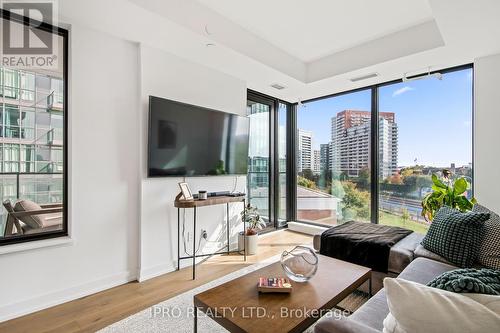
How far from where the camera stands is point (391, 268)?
7.29 feet

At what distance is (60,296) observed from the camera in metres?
2.22

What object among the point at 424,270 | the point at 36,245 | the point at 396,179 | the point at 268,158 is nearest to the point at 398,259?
the point at 424,270

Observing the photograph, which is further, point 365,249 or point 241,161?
point 241,161

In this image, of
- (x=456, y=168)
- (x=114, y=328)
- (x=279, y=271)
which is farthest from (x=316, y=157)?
(x=114, y=328)

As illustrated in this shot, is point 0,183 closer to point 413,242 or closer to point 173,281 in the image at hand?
point 173,281

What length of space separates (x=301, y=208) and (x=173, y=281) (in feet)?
9.36

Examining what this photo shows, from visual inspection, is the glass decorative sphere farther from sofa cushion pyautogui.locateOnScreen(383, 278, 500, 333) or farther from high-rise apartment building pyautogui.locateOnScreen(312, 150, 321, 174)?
high-rise apartment building pyautogui.locateOnScreen(312, 150, 321, 174)

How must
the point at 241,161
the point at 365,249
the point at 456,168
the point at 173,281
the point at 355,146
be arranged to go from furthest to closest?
the point at 355,146, the point at 241,161, the point at 456,168, the point at 173,281, the point at 365,249

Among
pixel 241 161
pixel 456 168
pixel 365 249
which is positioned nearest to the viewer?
pixel 365 249

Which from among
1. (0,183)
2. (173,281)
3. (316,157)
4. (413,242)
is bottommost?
(173,281)

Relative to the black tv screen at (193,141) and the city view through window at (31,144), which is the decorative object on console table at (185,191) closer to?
the black tv screen at (193,141)

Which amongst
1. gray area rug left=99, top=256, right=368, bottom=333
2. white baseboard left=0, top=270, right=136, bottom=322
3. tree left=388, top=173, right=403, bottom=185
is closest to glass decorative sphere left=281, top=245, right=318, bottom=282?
gray area rug left=99, top=256, right=368, bottom=333

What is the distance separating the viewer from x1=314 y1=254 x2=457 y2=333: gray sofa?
3.24ft

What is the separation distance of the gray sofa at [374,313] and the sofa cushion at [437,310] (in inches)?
5.7
